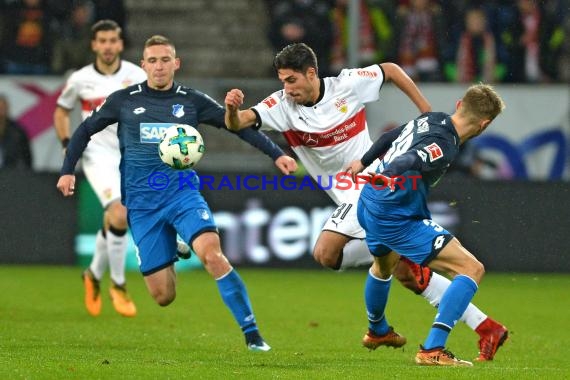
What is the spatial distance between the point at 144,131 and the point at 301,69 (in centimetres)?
123

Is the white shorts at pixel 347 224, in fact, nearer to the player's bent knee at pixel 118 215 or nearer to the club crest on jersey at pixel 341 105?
the club crest on jersey at pixel 341 105

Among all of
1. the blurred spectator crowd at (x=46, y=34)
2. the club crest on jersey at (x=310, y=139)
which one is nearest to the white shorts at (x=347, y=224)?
the club crest on jersey at (x=310, y=139)

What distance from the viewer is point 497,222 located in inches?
589

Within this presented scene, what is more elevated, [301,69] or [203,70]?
[301,69]

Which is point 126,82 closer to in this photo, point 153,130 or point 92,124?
point 92,124

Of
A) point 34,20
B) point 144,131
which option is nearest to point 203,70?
point 34,20

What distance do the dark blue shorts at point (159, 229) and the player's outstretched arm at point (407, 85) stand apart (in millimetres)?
1760

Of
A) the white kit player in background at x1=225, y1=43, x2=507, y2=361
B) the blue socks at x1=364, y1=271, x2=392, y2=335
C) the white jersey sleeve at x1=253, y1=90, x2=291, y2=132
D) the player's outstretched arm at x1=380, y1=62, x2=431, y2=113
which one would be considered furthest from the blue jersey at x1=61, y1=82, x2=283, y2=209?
the blue socks at x1=364, y1=271, x2=392, y2=335

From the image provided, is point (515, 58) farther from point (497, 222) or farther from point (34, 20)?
point (34, 20)

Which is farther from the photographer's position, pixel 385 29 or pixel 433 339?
pixel 385 29

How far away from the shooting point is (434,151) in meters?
7.71

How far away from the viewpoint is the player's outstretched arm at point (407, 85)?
9.23m

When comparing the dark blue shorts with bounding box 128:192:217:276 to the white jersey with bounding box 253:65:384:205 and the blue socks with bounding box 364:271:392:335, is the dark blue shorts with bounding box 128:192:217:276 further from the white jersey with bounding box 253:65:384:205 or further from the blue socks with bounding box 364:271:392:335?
the blue socks with bounding box 364:271:392:335

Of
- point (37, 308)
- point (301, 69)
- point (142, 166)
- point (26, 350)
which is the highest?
point (301, 69)
